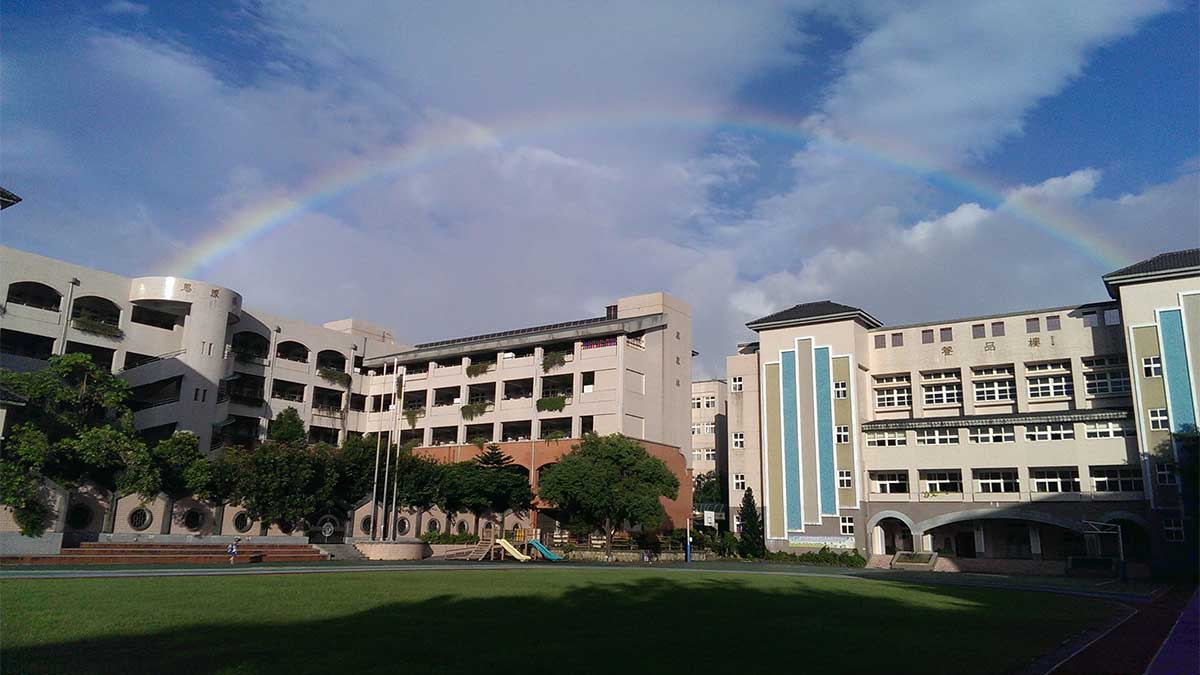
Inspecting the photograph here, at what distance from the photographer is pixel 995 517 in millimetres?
50750

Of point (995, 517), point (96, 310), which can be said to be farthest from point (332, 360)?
point (995, 517)

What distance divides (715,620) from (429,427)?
53.6 metres

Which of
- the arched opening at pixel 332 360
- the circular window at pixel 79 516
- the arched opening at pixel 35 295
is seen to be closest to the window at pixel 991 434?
the arched opening at pixel 332 360

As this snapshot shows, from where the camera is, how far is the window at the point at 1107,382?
170 feet

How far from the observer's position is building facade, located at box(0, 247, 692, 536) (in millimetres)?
51656

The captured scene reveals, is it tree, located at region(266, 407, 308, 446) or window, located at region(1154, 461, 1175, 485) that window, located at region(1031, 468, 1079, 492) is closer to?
window, located at region(1154, 461, 1175, 485)

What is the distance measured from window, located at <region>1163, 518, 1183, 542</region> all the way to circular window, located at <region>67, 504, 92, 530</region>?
5747 cm

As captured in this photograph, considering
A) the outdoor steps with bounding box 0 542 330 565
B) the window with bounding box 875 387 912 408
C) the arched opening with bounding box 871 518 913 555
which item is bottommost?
the outdoor steps with bounding box 0 542 330 565

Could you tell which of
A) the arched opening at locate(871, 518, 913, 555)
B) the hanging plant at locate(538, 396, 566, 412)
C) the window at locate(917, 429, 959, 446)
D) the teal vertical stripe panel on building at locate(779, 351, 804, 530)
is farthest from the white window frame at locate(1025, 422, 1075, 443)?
the hanging plant at locate(538, 396, 566, 412)

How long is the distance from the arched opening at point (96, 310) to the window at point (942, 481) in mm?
52963

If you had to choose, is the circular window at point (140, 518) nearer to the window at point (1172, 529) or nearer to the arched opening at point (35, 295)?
the arched opening at point (35, 295)

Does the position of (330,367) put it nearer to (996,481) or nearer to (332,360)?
(332,360)

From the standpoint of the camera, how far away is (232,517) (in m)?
53.0

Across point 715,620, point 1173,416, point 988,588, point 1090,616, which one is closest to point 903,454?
point 1173,416
